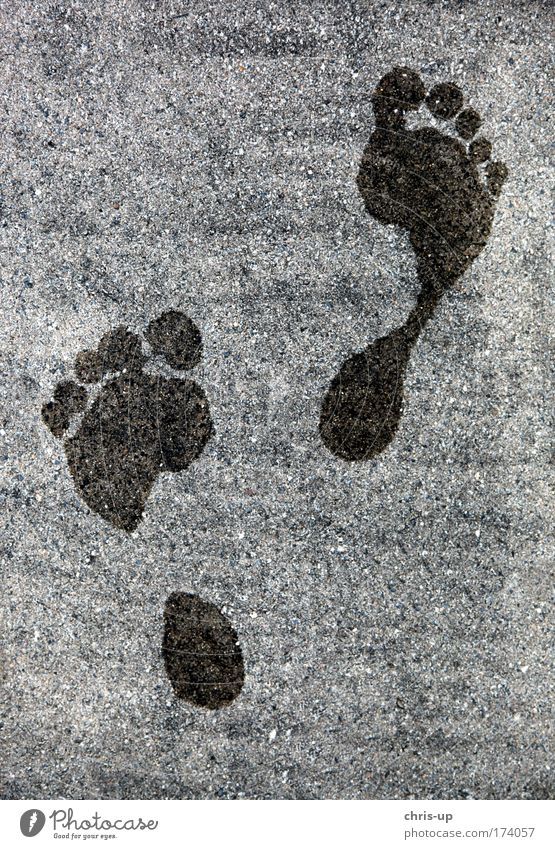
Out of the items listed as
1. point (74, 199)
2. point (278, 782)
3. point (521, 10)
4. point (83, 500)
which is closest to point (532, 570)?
point (278, 782)

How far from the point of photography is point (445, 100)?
1.95m

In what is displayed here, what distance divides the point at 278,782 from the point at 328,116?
2407 mm

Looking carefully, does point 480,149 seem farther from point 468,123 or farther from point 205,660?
point 205,660

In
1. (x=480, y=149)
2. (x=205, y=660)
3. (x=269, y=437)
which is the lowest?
(x=205, y=660)

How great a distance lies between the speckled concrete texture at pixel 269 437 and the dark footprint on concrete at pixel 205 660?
5 centimetres

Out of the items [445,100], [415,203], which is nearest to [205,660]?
[415,203]

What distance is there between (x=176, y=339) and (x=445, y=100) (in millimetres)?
1275
